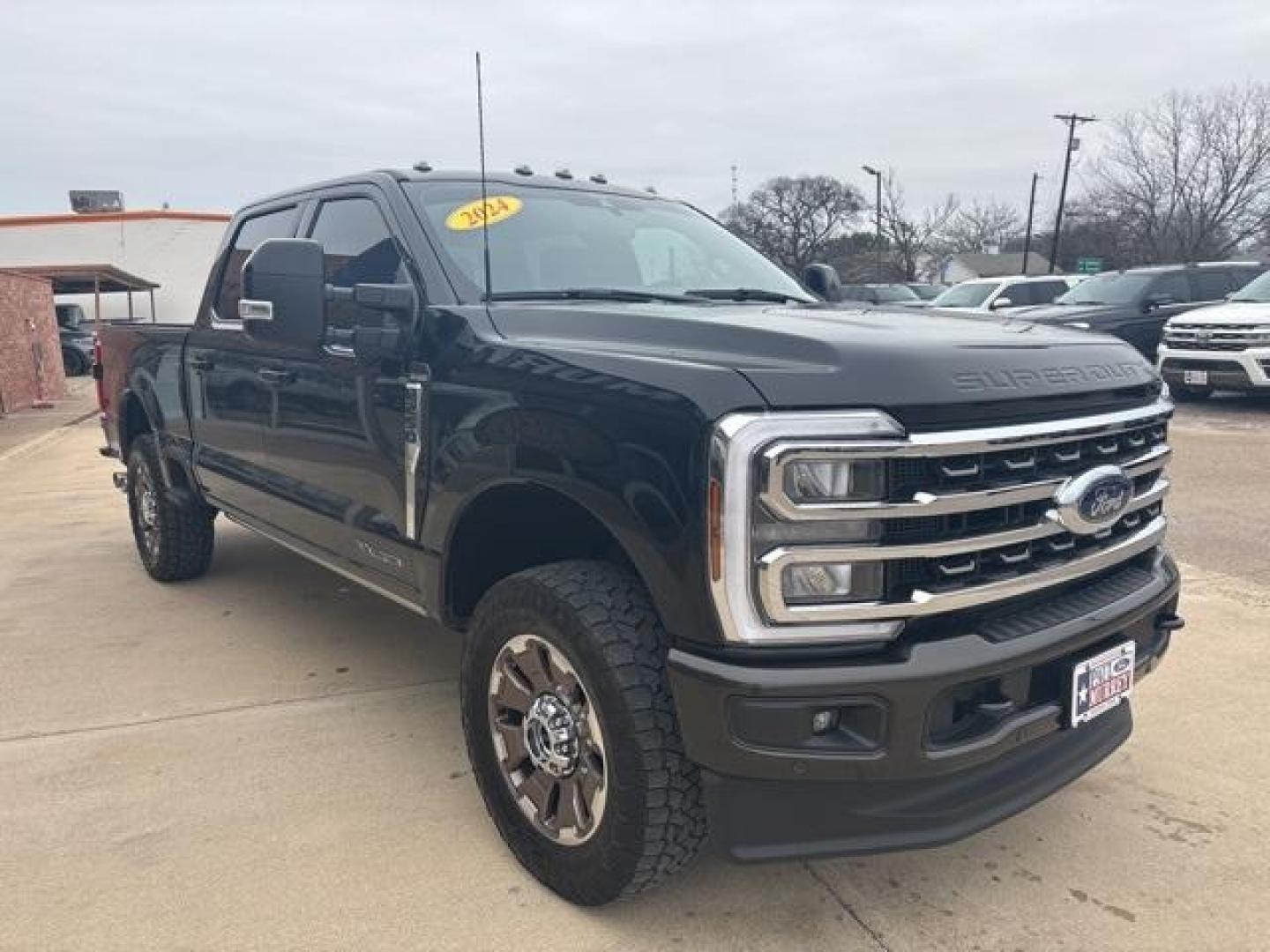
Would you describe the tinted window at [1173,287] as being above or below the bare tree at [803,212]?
below

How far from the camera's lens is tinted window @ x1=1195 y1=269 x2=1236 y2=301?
47.3 feet

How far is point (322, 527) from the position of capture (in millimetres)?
3805

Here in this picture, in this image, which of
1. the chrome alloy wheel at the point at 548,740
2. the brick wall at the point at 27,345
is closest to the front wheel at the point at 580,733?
the chrome alloy wheel at the point at 548,740

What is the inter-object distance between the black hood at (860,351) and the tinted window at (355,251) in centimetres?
59

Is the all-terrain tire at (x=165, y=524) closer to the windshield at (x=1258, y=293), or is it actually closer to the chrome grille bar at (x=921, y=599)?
the chrome grille bar at (x=921, y=599)

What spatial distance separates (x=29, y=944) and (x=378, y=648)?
2.13m

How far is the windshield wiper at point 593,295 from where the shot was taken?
3223mm

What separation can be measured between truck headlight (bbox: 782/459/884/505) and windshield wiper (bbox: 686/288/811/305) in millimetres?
1435

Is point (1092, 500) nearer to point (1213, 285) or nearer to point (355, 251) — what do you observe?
point (355, 251)

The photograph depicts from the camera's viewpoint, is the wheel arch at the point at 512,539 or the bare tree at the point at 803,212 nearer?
the wheel arch at the point at 512,539

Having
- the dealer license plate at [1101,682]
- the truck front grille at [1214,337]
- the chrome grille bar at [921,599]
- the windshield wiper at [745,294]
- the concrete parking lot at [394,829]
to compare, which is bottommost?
the concrete parking lot at [394,829]

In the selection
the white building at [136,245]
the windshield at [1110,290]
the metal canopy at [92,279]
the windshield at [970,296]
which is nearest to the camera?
the windshield at [1110,290]

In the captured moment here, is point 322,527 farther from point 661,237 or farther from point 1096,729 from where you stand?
point 1096,729

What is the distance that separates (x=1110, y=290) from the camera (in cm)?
1426
